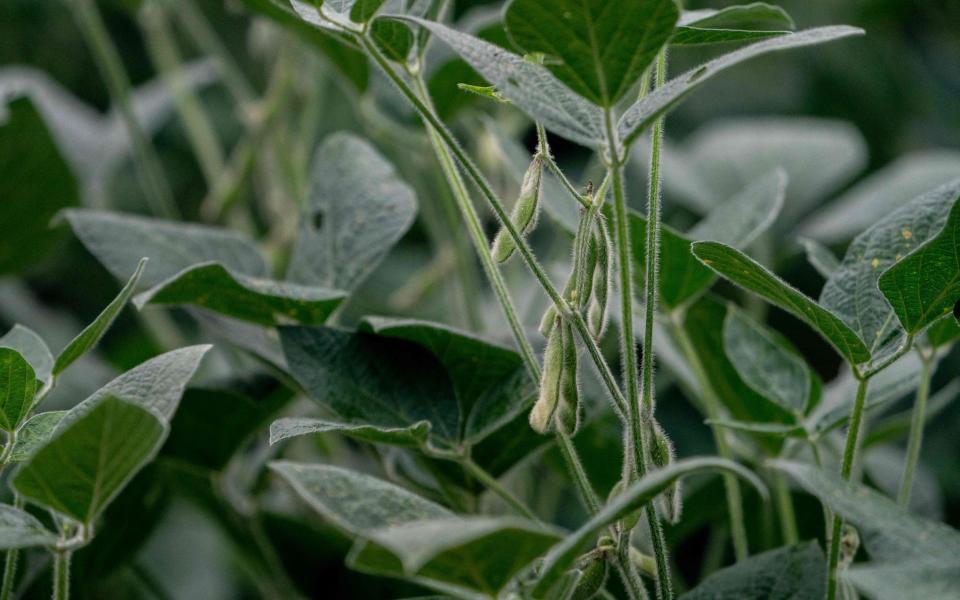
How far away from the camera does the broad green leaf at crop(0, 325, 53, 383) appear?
0.40m

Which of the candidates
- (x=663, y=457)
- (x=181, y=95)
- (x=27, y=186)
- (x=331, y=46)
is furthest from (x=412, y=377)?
(x=181, y=95)

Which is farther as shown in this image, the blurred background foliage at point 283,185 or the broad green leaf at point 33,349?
the blurred background foliage at point 283,185

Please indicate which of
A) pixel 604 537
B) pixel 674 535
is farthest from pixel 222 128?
pixel 604 537

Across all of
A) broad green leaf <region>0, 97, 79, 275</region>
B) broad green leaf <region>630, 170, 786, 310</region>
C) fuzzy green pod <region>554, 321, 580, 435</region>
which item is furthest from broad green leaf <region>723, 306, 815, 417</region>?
broad green leaf <region>0, 97, 79, 275</region>

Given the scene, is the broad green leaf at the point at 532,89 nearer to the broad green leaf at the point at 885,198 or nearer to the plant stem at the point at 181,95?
the broad green leaf at the point at 885,198

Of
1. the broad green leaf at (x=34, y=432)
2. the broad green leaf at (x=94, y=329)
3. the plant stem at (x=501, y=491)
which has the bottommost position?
the plant stem at (x=501, y=491)

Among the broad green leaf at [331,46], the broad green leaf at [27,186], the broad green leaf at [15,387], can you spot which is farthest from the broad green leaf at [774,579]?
the broad green leaf at [27,186]

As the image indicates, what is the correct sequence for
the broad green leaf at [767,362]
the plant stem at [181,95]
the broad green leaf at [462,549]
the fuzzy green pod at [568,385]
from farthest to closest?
1. the plant stem at [181,95]
2. the broad green leaf at [767,362]
3. the fuzzy green pod at [568,385]
4. the broad green leaf at [462,549]

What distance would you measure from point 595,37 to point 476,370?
18cm

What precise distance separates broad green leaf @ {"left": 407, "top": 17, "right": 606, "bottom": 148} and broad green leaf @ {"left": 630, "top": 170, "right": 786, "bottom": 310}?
13 centimetres

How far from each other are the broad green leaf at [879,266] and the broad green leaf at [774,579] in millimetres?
80

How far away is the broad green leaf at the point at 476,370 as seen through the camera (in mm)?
430

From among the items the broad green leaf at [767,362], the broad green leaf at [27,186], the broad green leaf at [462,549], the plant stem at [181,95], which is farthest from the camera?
the plant stem at [181,95]

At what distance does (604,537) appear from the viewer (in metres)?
0.36
